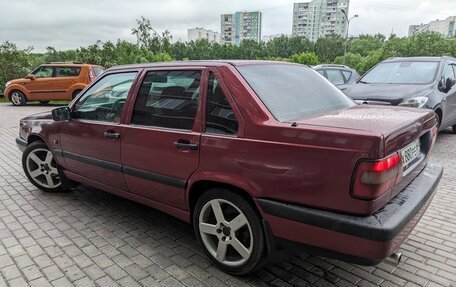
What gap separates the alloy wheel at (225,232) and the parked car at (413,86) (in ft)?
13.7

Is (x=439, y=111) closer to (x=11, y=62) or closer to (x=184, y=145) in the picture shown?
(x=184, y=145)

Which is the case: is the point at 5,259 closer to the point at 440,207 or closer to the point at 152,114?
the point at 152,114

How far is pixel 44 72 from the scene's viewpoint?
15477mm

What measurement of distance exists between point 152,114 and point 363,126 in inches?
73.9

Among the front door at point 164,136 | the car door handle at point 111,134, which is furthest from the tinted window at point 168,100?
the car door handle at point 111,134

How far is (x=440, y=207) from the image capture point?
4227 millimetres

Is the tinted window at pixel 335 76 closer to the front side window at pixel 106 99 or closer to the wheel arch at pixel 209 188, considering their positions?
the front side window at pixel 106 99

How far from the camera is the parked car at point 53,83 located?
15156 mm

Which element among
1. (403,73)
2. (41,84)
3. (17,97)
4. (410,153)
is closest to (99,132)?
(410,153)

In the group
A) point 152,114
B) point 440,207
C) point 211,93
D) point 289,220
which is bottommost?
point 440,207

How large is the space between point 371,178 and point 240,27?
9206 centimetres

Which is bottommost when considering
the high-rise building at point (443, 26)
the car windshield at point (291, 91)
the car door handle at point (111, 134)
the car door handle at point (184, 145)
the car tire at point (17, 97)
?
the car tire at point (17, 97)

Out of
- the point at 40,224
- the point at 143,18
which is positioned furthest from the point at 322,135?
the point at 143,18

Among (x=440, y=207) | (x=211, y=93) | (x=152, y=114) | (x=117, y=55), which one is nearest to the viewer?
(x=211, y=93)
